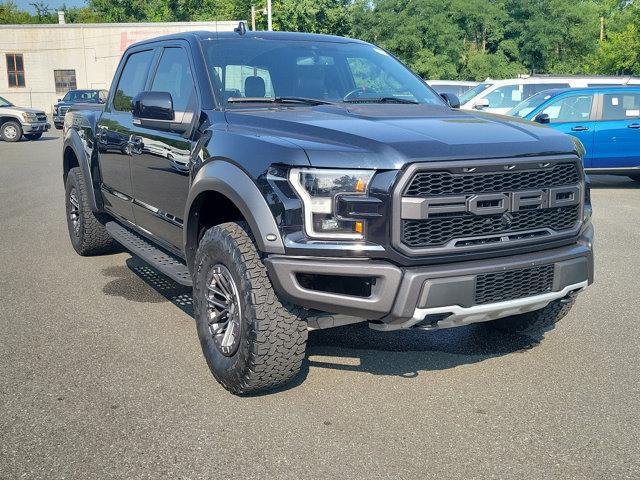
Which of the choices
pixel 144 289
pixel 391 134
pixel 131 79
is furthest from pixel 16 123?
pixel 391 134

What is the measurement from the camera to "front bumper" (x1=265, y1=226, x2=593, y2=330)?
10.7ft

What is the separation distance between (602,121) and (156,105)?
991 centimetres

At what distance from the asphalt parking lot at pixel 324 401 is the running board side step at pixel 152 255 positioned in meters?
0.43

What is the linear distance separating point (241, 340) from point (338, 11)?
50046 millimetres

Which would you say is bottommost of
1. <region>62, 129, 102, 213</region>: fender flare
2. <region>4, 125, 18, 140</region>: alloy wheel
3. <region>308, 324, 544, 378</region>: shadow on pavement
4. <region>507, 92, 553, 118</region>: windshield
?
<region>308, 324, 544, 378</region>: shadow on pavement

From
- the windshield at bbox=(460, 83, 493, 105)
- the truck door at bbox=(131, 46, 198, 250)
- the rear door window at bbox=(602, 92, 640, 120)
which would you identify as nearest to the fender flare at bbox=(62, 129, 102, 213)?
the truck door at bbox=(131, 46, 198, 250)

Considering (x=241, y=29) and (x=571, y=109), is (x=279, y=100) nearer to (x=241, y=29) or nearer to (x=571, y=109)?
(x=241, y=29)

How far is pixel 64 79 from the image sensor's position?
49.3 meters

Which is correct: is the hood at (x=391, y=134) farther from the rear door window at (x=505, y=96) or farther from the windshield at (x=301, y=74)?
the rear door window at (x=505, y=96)

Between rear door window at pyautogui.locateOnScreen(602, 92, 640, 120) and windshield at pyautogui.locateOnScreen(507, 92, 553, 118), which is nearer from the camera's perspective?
rear door window at pyautogui.locateOnScreen(602, 92, 640, 120)

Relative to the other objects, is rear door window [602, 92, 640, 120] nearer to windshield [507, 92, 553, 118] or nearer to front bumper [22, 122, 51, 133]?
windshield [507, 92, 553, 118]

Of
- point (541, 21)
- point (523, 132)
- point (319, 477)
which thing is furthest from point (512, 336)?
point (541, 21)

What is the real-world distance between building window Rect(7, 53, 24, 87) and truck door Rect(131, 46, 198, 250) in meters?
48.4

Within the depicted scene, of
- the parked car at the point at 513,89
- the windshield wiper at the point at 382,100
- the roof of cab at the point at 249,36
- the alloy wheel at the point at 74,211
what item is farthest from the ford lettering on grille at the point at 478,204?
the parked car at the point at 513,89
